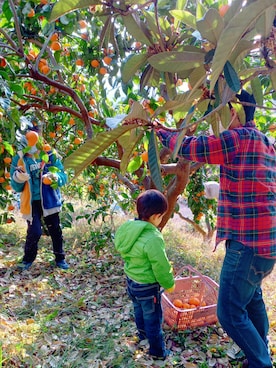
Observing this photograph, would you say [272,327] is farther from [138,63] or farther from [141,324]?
[138,63]

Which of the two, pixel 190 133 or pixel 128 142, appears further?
pixel 190 133

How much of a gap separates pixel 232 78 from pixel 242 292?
3.56 ft

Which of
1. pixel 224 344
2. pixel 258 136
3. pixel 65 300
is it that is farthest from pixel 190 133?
pixel 65 300

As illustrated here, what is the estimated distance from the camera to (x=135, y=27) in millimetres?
1033

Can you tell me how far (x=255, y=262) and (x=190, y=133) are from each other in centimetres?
94

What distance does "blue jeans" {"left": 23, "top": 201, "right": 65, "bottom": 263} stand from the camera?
3.09 metres

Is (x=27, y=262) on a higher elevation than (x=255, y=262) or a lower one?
lower

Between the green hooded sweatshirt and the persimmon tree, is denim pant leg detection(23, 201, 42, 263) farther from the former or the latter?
the green hooded sweatshirt

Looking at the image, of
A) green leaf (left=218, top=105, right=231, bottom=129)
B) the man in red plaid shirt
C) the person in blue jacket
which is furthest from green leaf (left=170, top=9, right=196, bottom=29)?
the person in blue jacket

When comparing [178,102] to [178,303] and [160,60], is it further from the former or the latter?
[178,303]

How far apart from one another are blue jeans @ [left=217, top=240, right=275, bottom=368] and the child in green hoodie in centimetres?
39

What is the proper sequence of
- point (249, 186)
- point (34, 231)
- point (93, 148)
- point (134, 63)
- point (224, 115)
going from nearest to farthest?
point (93, 148)
point (224, 115)
point (134, 63)
point (249, 186)
point (34, 231)

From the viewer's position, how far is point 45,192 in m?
3.01

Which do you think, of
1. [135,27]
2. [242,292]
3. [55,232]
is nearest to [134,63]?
[135,27]
